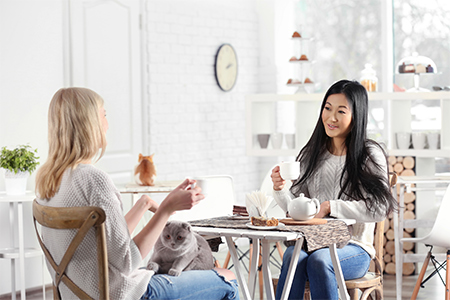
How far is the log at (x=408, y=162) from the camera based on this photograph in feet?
15.5

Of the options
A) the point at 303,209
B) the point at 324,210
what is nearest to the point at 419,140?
the point at 324,210

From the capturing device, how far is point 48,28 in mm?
4430

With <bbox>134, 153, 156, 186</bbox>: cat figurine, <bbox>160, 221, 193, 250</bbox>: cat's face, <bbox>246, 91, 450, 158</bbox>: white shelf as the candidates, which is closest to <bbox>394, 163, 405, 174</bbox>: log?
<bbox>246, 91, 450, 158</bbox>: white shelf

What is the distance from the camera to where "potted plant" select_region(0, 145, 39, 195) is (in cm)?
387

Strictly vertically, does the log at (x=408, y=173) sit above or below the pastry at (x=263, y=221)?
above

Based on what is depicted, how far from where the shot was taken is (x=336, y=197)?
2986mm

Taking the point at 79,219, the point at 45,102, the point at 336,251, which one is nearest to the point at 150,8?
the point at 45,102

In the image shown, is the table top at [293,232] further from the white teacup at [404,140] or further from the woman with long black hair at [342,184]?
the white teacup at [404,140]

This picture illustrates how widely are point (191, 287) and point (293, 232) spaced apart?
1.35 ft

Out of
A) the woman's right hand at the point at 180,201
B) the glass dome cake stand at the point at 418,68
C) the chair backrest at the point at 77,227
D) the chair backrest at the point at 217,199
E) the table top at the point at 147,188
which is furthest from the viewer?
the glass dome cake stand at the point at 418,68

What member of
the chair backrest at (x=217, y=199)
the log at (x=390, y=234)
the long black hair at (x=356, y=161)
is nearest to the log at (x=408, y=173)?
the log at (x=390, y=234)

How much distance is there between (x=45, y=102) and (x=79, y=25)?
60 centimetres

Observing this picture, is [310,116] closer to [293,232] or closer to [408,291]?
[408,291]

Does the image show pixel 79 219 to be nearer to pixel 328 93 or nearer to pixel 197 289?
pixel 197 289
